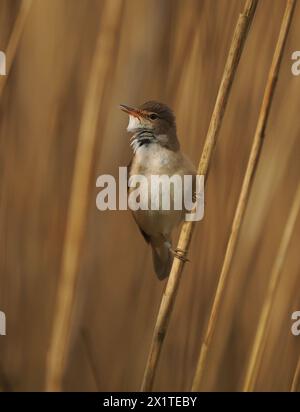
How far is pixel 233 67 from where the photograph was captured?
140cm

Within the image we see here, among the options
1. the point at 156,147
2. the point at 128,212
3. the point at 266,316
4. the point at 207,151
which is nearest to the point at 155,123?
the point at 156,147

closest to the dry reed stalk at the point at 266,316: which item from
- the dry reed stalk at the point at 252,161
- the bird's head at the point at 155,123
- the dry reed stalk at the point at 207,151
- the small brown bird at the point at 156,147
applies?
the dry reed stalk at the point at 252,161

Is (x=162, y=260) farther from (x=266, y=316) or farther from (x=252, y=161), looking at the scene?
(x=252, y=161)

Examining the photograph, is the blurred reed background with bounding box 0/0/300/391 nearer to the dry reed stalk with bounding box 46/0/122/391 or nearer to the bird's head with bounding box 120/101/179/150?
the bird's head with bounding box 120/101/179/150

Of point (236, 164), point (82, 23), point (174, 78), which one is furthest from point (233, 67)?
point (82, 23)

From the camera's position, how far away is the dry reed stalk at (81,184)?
143 cm

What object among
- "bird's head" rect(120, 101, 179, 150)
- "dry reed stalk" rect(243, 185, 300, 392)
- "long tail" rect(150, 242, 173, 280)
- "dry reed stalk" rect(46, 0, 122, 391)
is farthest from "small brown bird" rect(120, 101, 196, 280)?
"dry reed stalk" rect(46, 0, 122, 391)

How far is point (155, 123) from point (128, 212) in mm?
477

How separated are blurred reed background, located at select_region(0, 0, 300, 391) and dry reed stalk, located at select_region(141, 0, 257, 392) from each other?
35cm

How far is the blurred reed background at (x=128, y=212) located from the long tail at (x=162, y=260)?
33 mm

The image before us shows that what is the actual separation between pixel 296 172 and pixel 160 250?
1.87 ft

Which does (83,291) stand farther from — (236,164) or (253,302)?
(236,164)

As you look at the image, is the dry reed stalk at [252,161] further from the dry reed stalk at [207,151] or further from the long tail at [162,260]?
the long tail at [162,260]
